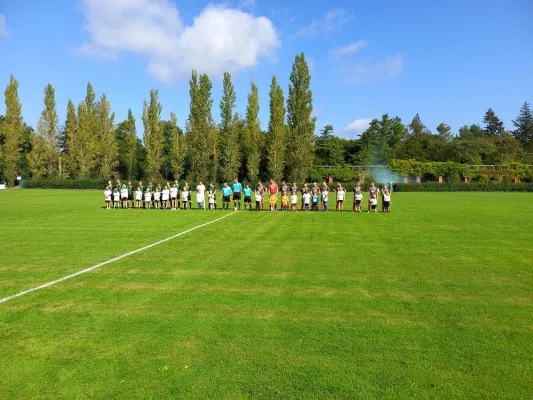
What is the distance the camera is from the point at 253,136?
68.5 meters

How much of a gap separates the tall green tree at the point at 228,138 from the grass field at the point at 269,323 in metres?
55.8

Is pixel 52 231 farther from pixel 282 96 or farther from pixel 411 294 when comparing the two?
pixel 282 96

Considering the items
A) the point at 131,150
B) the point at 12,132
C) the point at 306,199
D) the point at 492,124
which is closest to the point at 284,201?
the point at 306,199

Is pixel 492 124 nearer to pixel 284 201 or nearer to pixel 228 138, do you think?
pixel 228 138

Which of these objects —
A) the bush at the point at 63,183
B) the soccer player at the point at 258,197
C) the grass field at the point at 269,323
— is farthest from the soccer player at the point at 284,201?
the bush at the point at 63,183

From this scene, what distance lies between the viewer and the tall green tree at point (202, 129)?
65750mm

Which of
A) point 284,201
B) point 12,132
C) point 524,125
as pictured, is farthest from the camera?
point 524,125

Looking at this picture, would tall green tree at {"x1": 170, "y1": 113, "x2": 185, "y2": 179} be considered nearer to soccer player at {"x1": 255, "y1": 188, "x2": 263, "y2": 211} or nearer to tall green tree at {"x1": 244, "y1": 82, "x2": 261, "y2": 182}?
tall green tree at {"x1": 244, "y1": 82, "x2": 261, "y2": 182}

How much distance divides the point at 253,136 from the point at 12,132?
3780cm

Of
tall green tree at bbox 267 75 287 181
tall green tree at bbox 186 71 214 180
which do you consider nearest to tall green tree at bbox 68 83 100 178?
tall green tree at bbox 186 71 214 180

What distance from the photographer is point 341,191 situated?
80.9ft

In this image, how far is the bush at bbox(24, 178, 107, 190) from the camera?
63281mm

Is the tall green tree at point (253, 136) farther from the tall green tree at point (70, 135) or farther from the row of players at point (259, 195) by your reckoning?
the row of players at point (259, 195)

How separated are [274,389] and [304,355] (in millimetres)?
756
